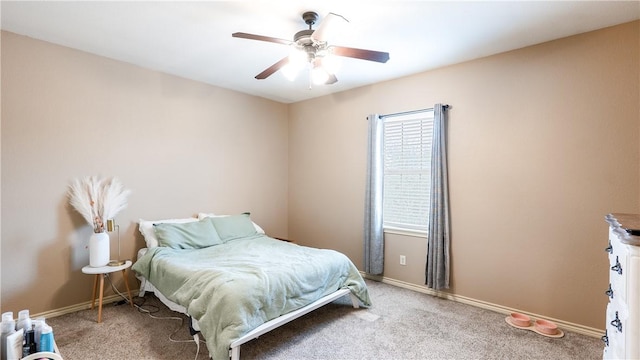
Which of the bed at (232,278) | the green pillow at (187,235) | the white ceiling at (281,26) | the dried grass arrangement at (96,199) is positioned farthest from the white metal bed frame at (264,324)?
the white ceiling at (281,26)

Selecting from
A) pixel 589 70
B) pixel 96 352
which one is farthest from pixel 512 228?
pixel 96 352

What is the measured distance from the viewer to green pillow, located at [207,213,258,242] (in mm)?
3531

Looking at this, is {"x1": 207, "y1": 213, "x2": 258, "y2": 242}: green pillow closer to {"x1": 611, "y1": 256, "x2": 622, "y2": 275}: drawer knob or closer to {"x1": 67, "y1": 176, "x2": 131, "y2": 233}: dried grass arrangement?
{"x1": 67, "y1": 176, "x2": 131, "y2": 233}: dried grass arrangement

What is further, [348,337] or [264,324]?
[348,337]

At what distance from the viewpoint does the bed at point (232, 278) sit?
1.99 meters

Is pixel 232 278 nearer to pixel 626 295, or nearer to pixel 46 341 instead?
pixel 46 341

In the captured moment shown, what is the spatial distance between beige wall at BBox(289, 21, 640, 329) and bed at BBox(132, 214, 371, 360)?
4.30 feet

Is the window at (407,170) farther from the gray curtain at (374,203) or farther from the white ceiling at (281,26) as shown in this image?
the white ceiling at (281,26)

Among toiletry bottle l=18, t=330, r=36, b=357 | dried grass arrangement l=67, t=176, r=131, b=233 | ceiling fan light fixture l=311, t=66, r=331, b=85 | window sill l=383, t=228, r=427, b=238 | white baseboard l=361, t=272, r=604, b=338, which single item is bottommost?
white baseboard l=361, t=272, r=604, b=338

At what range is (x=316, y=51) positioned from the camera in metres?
2.17

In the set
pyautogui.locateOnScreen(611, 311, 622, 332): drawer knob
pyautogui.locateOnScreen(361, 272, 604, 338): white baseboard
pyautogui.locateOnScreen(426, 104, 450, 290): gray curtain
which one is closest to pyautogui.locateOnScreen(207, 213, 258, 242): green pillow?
pyautogui.locateOnScreen(361, 272, 604, 338): white baseboard

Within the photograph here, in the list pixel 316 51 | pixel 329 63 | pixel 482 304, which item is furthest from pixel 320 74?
pixel 482 304

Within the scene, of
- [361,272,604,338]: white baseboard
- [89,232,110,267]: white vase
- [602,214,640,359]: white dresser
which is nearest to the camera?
[602,214,640,359]: white dresser

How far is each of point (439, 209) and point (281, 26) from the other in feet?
7.57
